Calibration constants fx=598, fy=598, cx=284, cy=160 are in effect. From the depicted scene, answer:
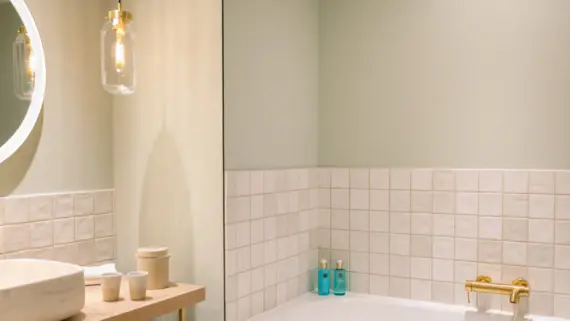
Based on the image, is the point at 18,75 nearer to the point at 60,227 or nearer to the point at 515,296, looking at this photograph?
the point at 60,227

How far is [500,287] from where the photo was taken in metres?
2.50

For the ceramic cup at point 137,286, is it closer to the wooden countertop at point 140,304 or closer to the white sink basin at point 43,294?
the wooden countertop at point 140,304

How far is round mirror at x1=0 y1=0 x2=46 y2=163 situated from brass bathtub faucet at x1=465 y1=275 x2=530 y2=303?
1.90 m

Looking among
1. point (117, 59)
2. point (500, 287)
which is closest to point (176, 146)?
point (117, 59)

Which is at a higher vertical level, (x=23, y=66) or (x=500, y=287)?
(x=23, y=66)

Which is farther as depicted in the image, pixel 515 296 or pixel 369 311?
pixel 369 311

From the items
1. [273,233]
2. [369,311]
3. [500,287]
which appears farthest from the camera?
[369,311]

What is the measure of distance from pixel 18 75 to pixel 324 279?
165cm

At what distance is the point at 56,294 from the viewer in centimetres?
167

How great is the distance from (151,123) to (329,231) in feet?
3.52

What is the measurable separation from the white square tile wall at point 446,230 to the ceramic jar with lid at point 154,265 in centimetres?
106

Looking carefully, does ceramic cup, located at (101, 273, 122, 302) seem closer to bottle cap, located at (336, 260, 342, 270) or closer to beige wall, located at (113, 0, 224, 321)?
beige wall, located at (113, 0, 224, 321)

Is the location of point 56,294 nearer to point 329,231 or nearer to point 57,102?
point 57,102

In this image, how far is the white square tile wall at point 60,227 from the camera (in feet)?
7.09
